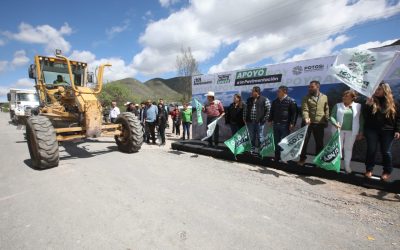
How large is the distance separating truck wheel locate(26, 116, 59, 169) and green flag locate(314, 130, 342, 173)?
222 inches

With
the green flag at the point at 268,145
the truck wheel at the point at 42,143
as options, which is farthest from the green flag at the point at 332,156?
the truck wheel at the point at 42,143

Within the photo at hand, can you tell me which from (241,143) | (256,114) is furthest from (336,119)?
(241,143)

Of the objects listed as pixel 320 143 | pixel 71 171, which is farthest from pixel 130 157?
pixel 320 143

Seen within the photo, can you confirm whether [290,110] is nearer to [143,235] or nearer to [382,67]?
[382,67]

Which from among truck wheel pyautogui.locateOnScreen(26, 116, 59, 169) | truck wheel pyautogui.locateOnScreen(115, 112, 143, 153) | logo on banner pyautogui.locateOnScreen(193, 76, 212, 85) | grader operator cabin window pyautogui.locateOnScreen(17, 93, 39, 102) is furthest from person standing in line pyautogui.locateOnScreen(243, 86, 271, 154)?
grader operator cabin window pyautogui.locateOnScreen(17, 93, 39, 102)

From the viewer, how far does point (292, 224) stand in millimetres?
3109

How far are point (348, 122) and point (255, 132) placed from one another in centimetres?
222

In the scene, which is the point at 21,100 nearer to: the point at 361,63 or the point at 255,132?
the point at 255,132

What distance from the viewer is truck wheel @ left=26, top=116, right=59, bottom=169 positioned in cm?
540

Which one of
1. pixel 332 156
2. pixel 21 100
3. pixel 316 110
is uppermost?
pixel 21 100

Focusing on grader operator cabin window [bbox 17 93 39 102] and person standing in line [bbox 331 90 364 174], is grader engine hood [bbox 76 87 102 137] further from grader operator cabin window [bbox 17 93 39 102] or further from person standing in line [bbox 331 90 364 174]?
grader operator cabin window [bbox 17 93 39 102]

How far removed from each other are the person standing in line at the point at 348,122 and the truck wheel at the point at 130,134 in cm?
508

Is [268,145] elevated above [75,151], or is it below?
above

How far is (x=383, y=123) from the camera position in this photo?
4301 millimetres
